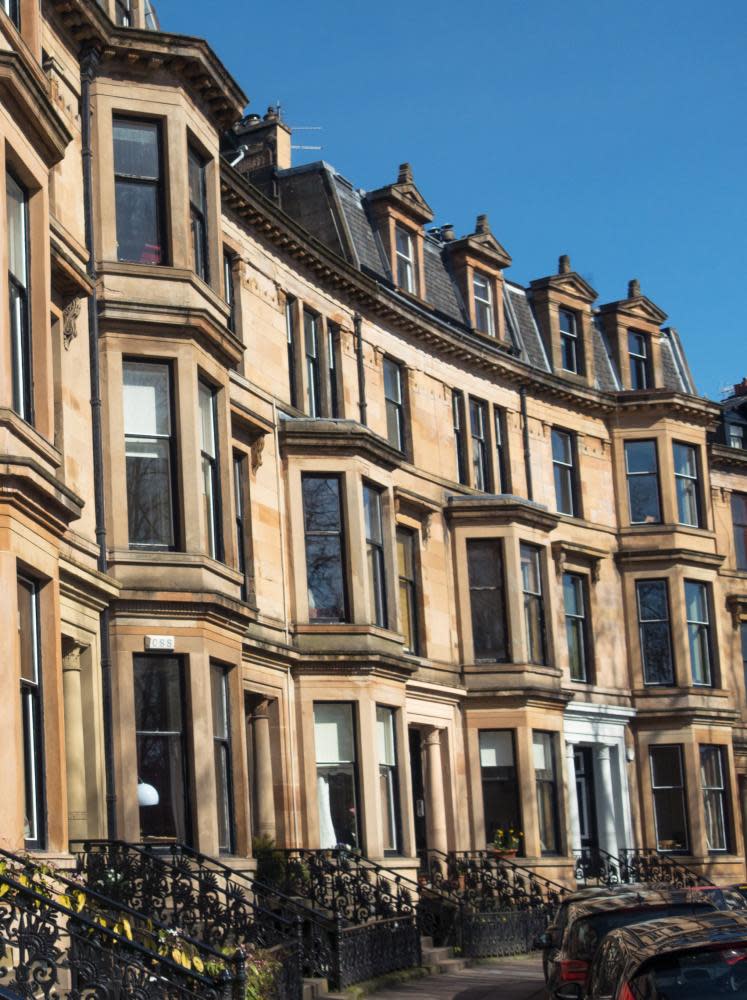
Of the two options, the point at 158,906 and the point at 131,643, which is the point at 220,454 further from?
the point at 158,906

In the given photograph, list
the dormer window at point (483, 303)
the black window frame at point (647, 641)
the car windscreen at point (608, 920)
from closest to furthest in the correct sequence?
the car windscreen at point (608, 920), the dormer window at point (483, 303), the black window frame at point (647, 641)

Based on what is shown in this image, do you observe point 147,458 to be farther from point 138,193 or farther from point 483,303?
point 483,303

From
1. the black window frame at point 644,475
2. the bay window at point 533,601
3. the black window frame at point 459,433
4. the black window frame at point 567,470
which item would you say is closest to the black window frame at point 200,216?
the black window frame at point 459,433

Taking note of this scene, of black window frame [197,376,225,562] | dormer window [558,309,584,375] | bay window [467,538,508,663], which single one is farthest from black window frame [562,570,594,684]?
black window frame [197,376,225,562]

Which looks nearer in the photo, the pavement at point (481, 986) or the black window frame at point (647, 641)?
the pavement at point (481, 986)

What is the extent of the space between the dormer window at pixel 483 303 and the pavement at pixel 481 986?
14.5 m

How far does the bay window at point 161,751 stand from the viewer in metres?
20.8

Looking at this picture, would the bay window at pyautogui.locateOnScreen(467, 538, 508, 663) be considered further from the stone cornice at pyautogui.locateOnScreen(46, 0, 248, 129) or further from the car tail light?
the car tail light

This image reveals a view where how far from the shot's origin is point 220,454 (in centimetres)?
2256

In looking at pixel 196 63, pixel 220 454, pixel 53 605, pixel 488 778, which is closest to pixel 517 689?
pixel 488 778

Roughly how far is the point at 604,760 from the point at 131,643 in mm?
18673

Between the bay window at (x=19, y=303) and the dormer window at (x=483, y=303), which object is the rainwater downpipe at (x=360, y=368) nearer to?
the dormer window at (x=483, y=303)

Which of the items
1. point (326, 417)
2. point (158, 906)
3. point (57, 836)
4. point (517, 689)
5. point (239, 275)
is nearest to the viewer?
point (57, 836)

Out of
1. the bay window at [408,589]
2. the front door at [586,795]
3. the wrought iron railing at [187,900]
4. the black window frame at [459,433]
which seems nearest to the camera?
the wrought iron railing at [187,900]
